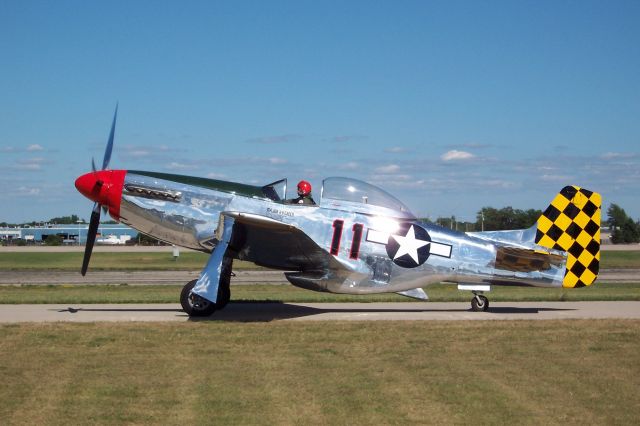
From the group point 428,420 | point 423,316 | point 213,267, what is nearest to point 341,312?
point 423,316

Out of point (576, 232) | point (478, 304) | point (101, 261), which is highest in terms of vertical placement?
point (576, 232)

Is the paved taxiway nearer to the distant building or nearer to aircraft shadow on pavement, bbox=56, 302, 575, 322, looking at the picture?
aircraft shadow on pavement, bbox=56, 302, 575, 322

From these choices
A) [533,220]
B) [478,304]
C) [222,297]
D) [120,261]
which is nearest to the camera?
[222,297]

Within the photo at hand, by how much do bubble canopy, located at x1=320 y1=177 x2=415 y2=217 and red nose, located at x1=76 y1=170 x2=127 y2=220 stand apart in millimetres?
4107

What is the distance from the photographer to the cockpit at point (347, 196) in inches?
591

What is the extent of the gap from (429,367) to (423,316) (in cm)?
528

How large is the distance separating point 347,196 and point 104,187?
488cm

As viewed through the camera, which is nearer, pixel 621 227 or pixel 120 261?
pixel 120 261

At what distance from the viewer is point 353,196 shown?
15.1 meters

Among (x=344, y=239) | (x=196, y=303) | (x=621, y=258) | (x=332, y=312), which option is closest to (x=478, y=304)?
(x=332, y=312)

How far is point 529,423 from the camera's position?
25.4 ft

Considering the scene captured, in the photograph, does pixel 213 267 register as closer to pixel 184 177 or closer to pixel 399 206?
pixel 184 177

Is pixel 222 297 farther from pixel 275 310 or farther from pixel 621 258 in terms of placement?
pixel 621 258

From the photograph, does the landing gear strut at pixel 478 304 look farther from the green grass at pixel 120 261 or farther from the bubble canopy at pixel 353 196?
the green grass at pixel 120 261
